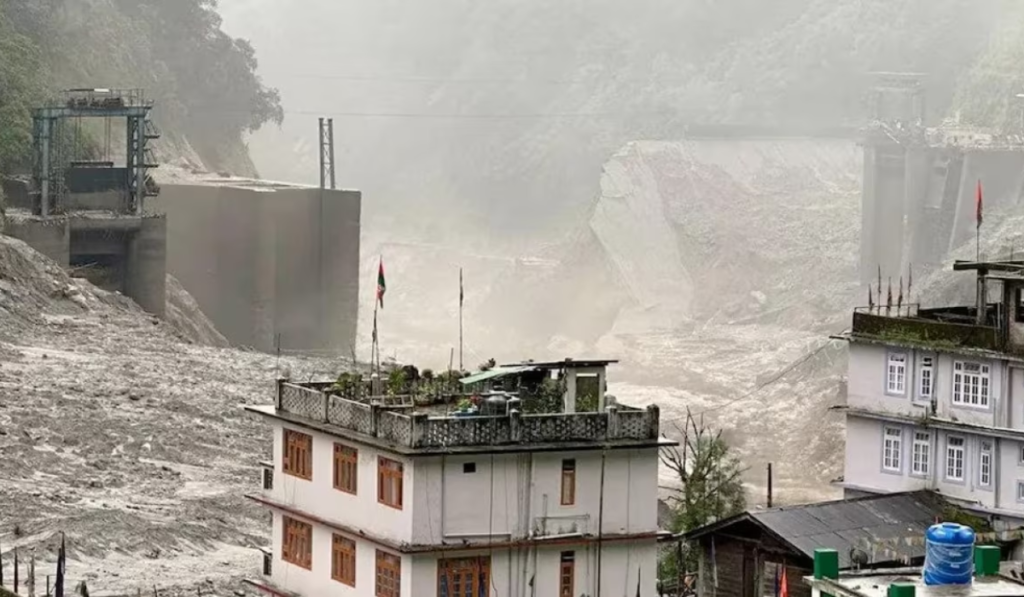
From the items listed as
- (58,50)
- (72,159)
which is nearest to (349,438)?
(72,159)

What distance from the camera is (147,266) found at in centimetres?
11481

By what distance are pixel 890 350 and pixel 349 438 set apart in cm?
1479

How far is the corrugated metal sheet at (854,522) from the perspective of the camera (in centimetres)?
5747

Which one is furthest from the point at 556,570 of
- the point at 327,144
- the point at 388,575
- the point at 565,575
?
the point at 327,144

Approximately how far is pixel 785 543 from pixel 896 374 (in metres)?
8.43

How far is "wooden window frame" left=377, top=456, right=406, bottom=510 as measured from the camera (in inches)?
2099

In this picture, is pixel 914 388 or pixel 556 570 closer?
pixel 556 570

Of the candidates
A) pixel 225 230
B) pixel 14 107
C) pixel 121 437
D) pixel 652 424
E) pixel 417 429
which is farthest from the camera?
pixel 225 230

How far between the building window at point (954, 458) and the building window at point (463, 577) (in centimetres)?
1325

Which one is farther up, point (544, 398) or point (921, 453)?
point (544, 398)

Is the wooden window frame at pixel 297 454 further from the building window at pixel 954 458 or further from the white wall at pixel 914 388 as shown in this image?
the building window at pixel 954 458

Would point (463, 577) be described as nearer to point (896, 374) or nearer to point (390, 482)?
point (390, 482)

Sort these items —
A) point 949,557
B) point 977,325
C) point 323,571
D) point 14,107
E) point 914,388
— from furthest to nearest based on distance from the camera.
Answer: point 14,107 < point 914,388 < point 977,325 < point 323,571 < point 949,557

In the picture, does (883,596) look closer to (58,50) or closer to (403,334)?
(58,50)
